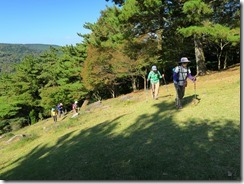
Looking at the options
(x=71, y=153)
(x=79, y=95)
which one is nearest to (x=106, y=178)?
(x=71, y=153)

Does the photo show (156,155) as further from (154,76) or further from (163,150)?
(154,76)

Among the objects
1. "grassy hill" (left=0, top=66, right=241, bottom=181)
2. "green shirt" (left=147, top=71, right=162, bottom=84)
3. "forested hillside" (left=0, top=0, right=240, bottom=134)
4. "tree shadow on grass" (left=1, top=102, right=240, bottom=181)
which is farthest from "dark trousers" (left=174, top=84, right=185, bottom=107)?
"forested hillside" (left=0, top=0, right=240, bottom=134)

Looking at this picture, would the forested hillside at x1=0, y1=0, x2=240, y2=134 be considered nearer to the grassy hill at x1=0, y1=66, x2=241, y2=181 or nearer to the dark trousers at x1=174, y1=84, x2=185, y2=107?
the dark trousers at x1=174, y1=84, x2=185, y2=107

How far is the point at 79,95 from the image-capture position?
136 ft

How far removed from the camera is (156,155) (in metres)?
6.56

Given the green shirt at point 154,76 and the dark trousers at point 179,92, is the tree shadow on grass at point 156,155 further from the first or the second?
the green shirt at point 154,76

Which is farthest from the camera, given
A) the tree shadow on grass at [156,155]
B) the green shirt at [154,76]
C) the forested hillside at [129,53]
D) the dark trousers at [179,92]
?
the forested hillside at [129,53]

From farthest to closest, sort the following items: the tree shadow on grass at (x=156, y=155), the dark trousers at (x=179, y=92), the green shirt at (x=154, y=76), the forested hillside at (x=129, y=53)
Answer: the forested hillside at (x=129, y=53) → the green shirt at (x=154, y=76) → the dark trousers at (x=179, y=92) → the tree shadow on grass at (x=156, y=155)

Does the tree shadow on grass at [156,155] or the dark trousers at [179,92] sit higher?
the dark trousers at [179,92]

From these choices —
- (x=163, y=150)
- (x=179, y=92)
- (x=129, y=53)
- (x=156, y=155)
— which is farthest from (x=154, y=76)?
(x=129, y=53)

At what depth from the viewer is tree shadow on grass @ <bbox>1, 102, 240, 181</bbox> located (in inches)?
218

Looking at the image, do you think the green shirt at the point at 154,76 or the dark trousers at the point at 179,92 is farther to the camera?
the green shirt at the point at 154,76

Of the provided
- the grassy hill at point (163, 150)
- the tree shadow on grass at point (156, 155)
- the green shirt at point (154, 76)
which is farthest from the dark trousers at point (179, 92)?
the green shirt at point (154, 76)

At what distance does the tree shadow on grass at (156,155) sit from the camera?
5.54 metres
